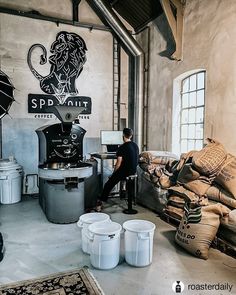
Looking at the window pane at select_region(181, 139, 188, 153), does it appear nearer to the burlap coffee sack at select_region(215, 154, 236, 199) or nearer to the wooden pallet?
the burlap coffee sack at select_region(215, 154, 236, 199)

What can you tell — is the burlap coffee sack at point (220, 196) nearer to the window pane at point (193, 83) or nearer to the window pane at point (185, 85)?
the window pane at point (193, 83)

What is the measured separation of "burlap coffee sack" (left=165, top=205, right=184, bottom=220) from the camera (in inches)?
140

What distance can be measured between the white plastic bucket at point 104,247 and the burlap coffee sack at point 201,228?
0.84 meters

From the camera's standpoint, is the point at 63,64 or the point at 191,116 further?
the point at 63,64

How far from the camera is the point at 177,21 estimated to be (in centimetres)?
479


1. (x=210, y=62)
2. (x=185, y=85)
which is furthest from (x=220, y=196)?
(x=185, y=85)

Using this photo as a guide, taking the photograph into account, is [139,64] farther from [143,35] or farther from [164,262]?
[164,262]

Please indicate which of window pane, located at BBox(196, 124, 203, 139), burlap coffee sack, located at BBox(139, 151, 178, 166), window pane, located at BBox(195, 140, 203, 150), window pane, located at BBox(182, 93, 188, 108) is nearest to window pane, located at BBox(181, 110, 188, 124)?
window pane, located at BBox(182, 93, 188, 108)

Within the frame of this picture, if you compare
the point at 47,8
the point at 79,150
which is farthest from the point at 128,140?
the point at 47,8

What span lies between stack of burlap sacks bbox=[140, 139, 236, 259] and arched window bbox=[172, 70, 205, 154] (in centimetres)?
99

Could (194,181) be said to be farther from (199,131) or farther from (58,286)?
(58,286)

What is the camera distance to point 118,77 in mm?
6254

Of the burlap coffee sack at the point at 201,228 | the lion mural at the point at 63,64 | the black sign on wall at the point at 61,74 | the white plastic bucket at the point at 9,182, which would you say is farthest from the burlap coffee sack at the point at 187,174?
the lion mural at the point at 63,64

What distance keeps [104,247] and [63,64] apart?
→ 443cm
